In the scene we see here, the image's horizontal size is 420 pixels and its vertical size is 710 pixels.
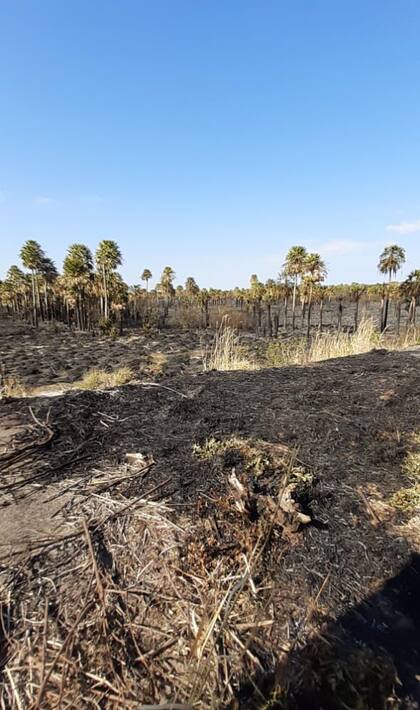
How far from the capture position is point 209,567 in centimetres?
183

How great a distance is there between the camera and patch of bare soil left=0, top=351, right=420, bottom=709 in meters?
1.40

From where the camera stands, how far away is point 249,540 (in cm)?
194

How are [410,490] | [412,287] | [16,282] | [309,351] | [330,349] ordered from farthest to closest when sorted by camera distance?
[16,282]
[412,287]
[309,351]
[330,349]
[410,490]

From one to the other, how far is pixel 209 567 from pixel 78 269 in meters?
48.7

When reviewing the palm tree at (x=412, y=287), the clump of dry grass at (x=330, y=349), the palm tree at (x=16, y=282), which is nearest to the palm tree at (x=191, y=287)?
the palm tree at (x=16, y=282)

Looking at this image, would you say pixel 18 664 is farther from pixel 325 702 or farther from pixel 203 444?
pixel 203 444

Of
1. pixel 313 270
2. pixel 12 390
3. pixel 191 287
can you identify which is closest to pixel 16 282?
pixel 191 287

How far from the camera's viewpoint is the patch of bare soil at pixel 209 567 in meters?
1.40

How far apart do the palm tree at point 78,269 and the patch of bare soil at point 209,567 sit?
4651 centimetres

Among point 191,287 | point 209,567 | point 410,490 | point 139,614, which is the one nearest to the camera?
point 139,614

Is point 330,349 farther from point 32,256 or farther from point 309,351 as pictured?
Result: point 32,256

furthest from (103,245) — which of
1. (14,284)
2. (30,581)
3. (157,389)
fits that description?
(30,581)

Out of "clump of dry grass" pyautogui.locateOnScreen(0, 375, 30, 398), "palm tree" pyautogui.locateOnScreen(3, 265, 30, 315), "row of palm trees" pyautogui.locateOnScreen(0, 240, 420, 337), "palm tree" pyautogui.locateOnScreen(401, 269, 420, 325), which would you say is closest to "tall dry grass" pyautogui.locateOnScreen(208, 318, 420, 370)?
"clump of dry grass" pyautogui.locateOnScreen(0, 375, 30, 398)

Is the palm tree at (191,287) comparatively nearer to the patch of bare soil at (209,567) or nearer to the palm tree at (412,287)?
the palm tree at (412,287)
